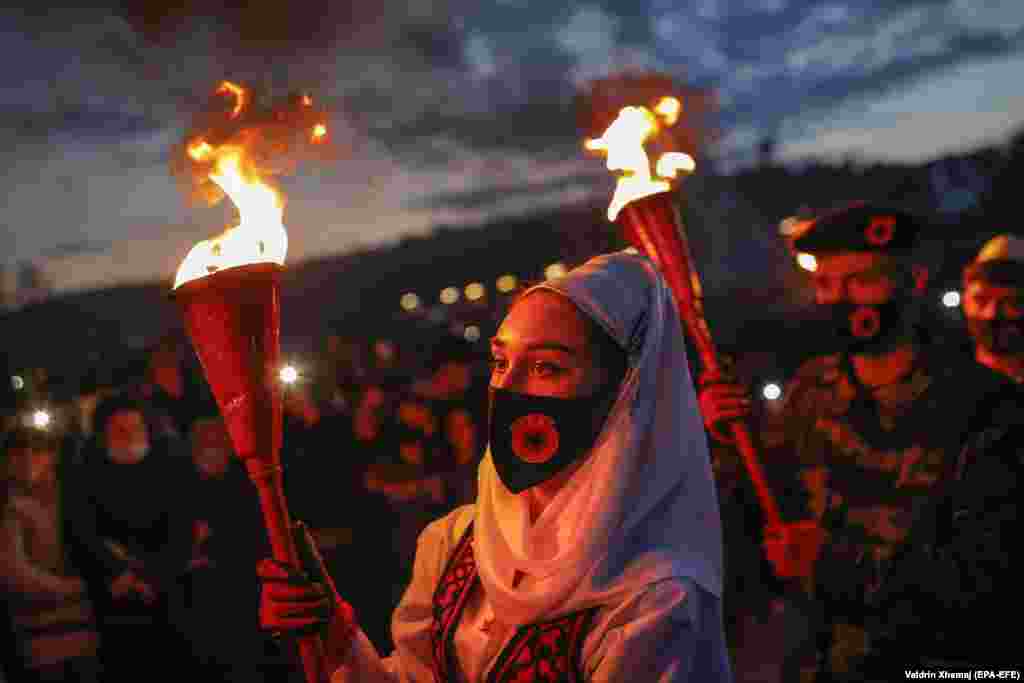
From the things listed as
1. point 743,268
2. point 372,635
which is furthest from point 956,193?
point 743,268

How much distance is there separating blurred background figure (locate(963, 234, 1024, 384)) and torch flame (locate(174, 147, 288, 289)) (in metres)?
4.50

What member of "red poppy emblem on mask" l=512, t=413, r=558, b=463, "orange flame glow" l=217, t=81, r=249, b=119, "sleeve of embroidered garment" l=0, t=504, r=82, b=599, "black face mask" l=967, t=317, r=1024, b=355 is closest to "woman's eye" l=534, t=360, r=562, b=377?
"red poppy emblem on mask" l=512, t=413, r=558, b=463

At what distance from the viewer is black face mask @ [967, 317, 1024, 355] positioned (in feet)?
16.3

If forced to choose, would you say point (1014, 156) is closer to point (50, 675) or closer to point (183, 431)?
point (183, 431)

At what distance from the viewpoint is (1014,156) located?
14.6m

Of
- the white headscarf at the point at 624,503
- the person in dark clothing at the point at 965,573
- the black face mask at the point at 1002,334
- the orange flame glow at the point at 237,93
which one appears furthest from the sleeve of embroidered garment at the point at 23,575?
the black face mask at the point at 1002,334

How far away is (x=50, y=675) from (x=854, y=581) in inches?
212

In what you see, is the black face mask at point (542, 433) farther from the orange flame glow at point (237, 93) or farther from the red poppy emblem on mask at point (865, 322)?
the red poppy emblem on mask at point (865, 322)

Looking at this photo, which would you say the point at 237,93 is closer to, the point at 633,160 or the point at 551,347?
the point at 551,347

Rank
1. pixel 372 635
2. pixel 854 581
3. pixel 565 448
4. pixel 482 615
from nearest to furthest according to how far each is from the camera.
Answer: pixel 565 448, pixel 482 615, pixel 854 581, pixel 372 635

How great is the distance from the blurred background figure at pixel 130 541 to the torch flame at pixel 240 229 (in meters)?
3.33

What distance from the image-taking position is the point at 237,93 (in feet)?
8.20

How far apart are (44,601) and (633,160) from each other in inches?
203

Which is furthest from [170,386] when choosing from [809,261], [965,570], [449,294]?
[449,294]
